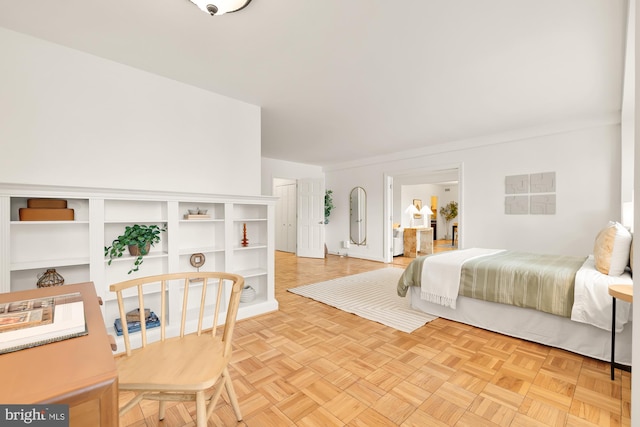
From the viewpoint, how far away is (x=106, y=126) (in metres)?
2.49

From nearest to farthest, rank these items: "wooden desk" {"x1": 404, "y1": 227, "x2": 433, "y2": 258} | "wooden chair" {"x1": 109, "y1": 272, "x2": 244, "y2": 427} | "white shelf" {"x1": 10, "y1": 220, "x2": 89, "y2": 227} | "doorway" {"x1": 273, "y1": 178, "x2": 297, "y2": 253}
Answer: "wooden chair" {"x1": 109, "y1": 272, "x2": 244, "y2": 427}
"white shelf" {"x1": 10, "y1": 220, "x2": 89, "y2": 227}
"wooden desk" {"x1": 404, "y1": 227, "x2": 433, "y2": 258}
"doorway" {"x1": 273, "y1": 178, "x2": 297, "y2": 253}

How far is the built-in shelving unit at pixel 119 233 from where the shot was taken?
2125 mm

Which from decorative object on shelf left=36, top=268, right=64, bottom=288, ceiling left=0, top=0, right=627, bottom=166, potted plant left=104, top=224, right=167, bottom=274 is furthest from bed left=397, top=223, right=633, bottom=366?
decorative object on shelf left=36, top=268, right=64, bottom=288

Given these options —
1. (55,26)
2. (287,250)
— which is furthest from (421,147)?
(55,26)

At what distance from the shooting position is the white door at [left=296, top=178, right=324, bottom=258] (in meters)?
6.83

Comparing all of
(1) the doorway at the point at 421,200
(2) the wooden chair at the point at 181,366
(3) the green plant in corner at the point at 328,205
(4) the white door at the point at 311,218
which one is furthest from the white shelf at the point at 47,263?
(3) the green plant in corner at the point at 328,205

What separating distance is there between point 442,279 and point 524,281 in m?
0.70

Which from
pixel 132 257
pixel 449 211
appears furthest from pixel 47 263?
pixel 449 211

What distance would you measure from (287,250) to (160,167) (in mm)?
5462

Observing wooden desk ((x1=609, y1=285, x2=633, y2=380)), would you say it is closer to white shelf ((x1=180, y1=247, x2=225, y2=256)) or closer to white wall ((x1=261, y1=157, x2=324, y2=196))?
white shelf ((x1=180, y1=247, x2=225, y2=256))

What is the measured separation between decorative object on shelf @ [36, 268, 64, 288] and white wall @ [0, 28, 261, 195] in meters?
0.70

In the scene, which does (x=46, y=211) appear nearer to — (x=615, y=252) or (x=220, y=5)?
(x=220, y=5)

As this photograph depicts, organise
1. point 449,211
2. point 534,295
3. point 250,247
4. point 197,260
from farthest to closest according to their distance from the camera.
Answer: point 449,211
point 250,247
point 197,260
point 534,295

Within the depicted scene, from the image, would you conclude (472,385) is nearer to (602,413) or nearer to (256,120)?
(602,413)
